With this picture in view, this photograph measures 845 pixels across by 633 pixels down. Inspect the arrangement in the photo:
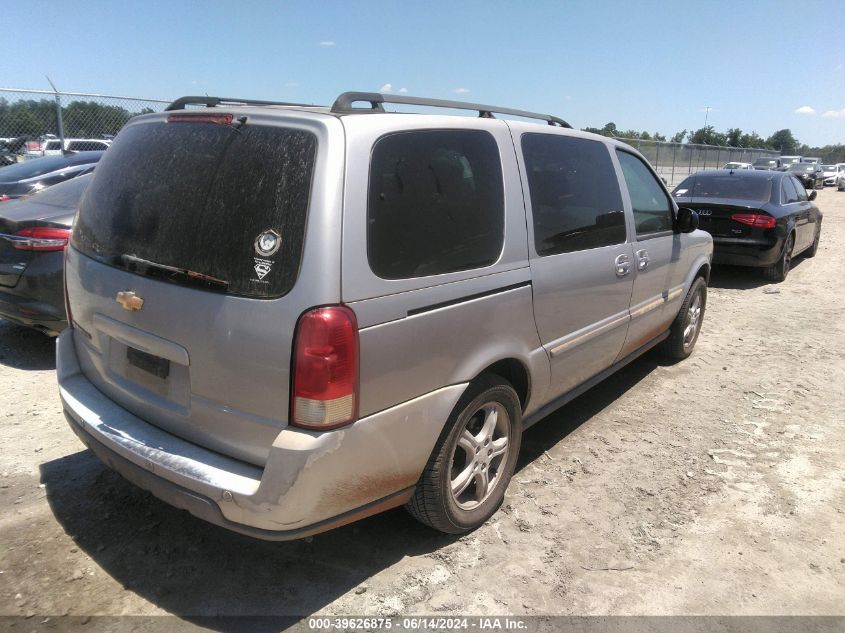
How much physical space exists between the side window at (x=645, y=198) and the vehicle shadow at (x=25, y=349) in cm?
467

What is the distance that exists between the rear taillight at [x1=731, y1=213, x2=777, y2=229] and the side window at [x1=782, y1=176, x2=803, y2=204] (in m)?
0.91

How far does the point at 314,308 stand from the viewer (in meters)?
2.15

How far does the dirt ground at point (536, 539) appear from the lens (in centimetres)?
262

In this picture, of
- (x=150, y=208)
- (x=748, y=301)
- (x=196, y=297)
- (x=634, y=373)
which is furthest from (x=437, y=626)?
(x=748, y=301)

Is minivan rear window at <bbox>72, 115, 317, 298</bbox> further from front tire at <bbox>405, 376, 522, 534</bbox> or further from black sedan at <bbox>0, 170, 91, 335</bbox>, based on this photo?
black sedan at <bbox>0, 170, 91, 335</bbox>

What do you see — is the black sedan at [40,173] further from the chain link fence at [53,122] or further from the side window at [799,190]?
the side window at [799,190]

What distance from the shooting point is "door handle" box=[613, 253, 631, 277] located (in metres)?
3.97

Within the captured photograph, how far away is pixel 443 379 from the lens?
2.62m

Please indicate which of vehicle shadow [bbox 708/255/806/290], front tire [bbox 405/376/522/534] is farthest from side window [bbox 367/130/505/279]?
vehicle shadow [bbox 708/255/806/290]

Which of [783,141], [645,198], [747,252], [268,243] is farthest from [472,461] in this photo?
[783,141]

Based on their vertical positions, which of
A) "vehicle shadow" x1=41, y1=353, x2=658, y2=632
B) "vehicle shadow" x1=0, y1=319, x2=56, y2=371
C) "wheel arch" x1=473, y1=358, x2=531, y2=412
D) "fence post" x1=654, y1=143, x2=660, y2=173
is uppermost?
"fence post" x1=654, y1=143, x2=660, y2=173

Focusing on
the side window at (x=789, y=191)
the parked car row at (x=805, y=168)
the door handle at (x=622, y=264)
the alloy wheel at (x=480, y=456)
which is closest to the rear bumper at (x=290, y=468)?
the alloy wheel at (x=480, y=456)

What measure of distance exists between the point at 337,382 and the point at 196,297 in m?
0.64

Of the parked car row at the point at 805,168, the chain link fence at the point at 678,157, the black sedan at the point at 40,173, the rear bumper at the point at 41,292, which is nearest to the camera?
the rear bumper at the point at 41,292
